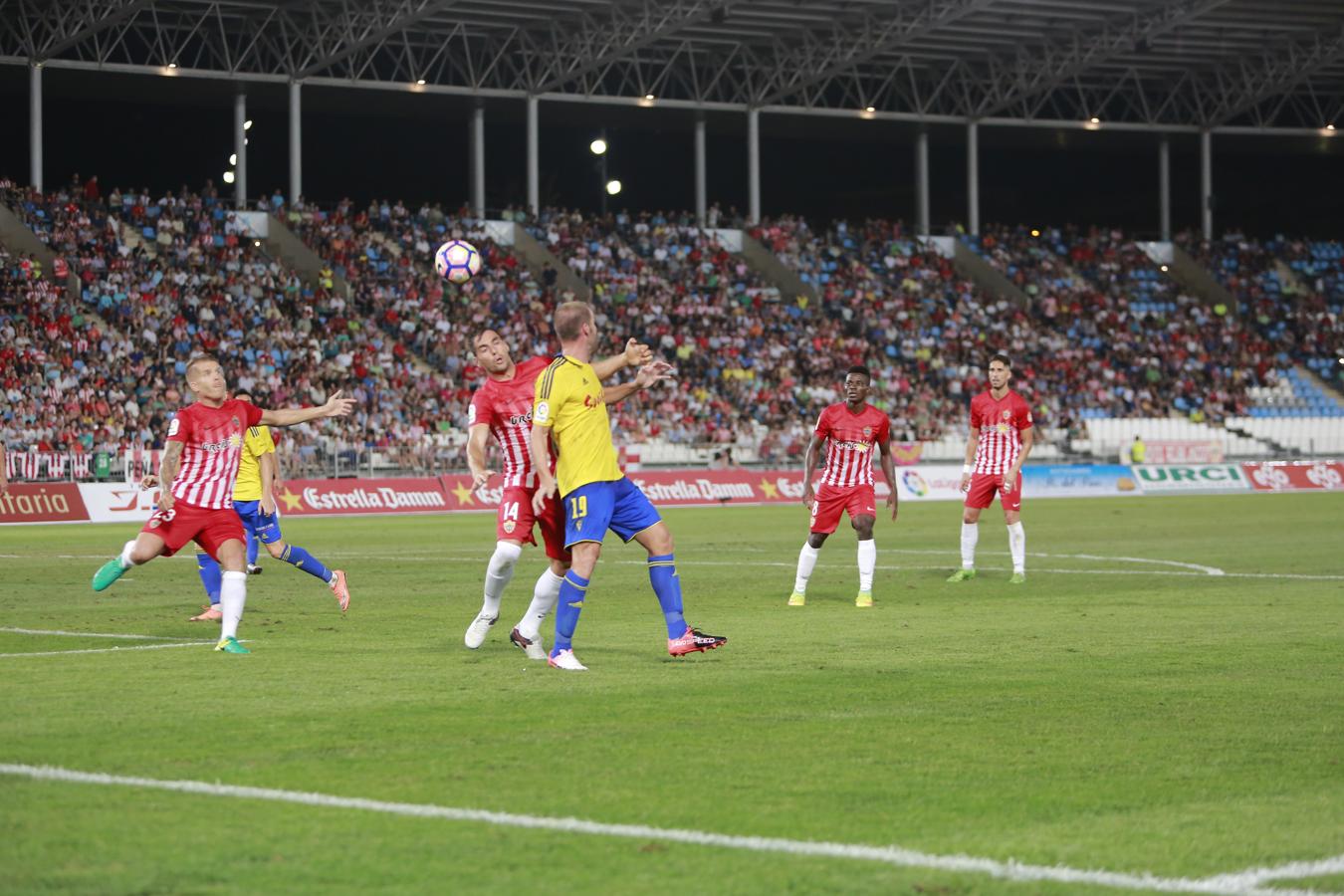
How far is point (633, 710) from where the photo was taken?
30.2 ft

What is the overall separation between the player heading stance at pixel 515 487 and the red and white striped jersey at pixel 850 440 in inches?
195

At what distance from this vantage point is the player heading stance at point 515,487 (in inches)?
452

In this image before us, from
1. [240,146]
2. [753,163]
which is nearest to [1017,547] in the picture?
[240,146]

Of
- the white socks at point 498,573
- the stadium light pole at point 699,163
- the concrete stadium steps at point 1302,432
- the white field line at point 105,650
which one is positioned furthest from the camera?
the stadium light pole at point 699,163

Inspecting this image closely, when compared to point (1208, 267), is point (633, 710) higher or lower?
lower

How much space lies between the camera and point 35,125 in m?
50.7

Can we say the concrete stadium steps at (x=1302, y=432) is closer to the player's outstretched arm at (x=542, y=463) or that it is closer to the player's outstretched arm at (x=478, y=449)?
the player's outstretched arm at (x=478, y=449)

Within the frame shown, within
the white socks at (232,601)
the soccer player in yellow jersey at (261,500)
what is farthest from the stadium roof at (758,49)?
the white socks at (232,601)

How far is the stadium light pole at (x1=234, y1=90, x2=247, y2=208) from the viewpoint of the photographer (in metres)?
53.0

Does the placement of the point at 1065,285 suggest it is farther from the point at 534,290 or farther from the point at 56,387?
the point at 56,387

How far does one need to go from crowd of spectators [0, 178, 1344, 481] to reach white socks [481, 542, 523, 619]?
28.5 m

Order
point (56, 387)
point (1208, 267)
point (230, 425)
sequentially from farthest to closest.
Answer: point (1208, 267), point (56, 387), point (230, 425)

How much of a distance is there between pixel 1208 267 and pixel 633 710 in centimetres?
6117

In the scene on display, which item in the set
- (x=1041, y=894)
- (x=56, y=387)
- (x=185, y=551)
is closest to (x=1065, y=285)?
(x=56, y=387)
